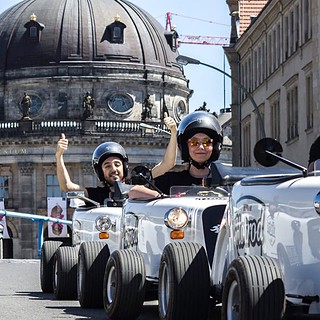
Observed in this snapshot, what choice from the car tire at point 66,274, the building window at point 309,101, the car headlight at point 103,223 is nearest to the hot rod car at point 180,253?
the car headlight at point 103,223

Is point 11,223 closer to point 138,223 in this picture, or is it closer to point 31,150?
point 31,150

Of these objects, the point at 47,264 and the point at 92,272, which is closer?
the point at 92,272

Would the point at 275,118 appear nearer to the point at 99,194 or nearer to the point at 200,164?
the point at 99,194

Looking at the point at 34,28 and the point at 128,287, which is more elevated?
the point at 34,28

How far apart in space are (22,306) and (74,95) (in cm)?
10477

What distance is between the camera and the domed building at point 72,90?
111625 mm

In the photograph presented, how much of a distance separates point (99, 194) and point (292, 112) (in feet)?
100.0

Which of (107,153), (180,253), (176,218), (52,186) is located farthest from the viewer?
(52,186)

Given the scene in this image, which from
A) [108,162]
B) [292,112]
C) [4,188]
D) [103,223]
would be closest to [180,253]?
[103,223]

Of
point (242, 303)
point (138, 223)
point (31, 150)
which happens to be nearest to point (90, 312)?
point (138, 223)

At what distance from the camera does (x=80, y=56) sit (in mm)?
114562

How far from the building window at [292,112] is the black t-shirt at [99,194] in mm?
28604

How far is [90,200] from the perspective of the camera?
14.6 metres

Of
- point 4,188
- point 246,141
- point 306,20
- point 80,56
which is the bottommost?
point 4,188
